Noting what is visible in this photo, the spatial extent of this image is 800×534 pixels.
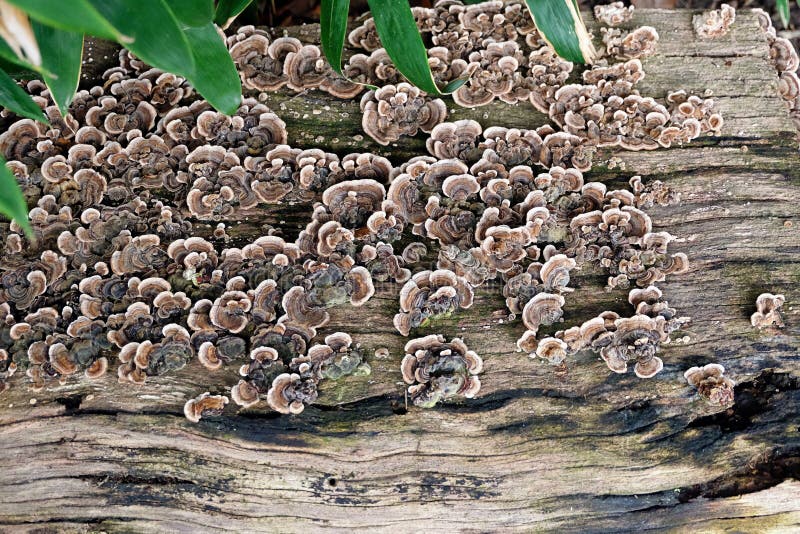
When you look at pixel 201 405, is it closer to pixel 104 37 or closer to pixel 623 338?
pixel 104 37

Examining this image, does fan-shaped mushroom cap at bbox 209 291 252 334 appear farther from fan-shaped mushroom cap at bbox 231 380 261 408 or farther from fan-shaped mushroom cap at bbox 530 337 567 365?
fan-shaped mushroom cap at bbox 530 337 567 365

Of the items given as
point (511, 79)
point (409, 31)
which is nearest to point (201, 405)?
point (409, 31)

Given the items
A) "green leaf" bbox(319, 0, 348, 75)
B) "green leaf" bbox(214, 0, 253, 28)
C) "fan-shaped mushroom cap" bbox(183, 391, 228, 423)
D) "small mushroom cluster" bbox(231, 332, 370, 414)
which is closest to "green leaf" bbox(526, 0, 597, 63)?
"green leaf" bbox(319, 0, 348, 75)

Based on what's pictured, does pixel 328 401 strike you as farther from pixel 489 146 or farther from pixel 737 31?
pixel 737 31

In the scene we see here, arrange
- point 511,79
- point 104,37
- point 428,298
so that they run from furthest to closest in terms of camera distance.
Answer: point 511,79
point 428,298
point 104,37

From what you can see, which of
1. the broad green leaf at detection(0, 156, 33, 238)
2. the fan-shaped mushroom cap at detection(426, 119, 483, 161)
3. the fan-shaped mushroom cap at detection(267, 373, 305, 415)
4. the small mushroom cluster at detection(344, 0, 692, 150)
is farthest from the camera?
the small mushroom cluster at detection(344, 0, 692, 150)

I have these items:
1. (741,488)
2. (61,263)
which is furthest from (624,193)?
(61,263)
